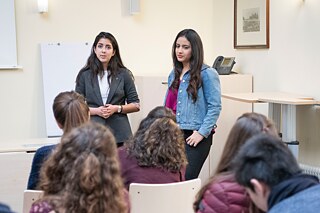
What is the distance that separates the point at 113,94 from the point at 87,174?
6.28 ft

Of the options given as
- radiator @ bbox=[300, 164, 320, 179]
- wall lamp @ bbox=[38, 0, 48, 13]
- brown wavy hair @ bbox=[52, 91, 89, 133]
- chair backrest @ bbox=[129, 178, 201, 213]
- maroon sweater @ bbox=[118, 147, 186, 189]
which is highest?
wall lamp @ bbox=[38, 0, 48, 13]

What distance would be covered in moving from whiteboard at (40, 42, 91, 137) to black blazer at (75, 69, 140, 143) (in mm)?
1529

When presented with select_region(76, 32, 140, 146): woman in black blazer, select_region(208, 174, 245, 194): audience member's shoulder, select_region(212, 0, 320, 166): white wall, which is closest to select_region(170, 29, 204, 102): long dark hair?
select_region(76, 32, 140, 146): woman in black blazer

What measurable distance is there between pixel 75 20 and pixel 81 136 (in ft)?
11.9

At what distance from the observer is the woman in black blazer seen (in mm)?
3373

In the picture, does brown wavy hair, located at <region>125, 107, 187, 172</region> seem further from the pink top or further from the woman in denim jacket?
the pink top

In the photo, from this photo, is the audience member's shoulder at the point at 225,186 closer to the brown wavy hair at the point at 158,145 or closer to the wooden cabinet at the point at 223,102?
the brown wavy hair at the point at 158,145

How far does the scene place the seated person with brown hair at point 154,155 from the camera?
7.57 feet

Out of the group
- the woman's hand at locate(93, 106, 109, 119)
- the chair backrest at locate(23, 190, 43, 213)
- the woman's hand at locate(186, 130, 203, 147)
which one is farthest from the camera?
the woman's hand at locate(93, 106, 109, 119)

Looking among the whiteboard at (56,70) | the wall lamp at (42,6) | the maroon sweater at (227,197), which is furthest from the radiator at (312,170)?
the wall lamp at (42,6)

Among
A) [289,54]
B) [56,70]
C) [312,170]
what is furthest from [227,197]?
[56,70]

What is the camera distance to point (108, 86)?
340 centimetres

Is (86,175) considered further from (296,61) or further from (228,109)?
(228,109)

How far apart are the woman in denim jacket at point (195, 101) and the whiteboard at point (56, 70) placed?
6.39 ft
